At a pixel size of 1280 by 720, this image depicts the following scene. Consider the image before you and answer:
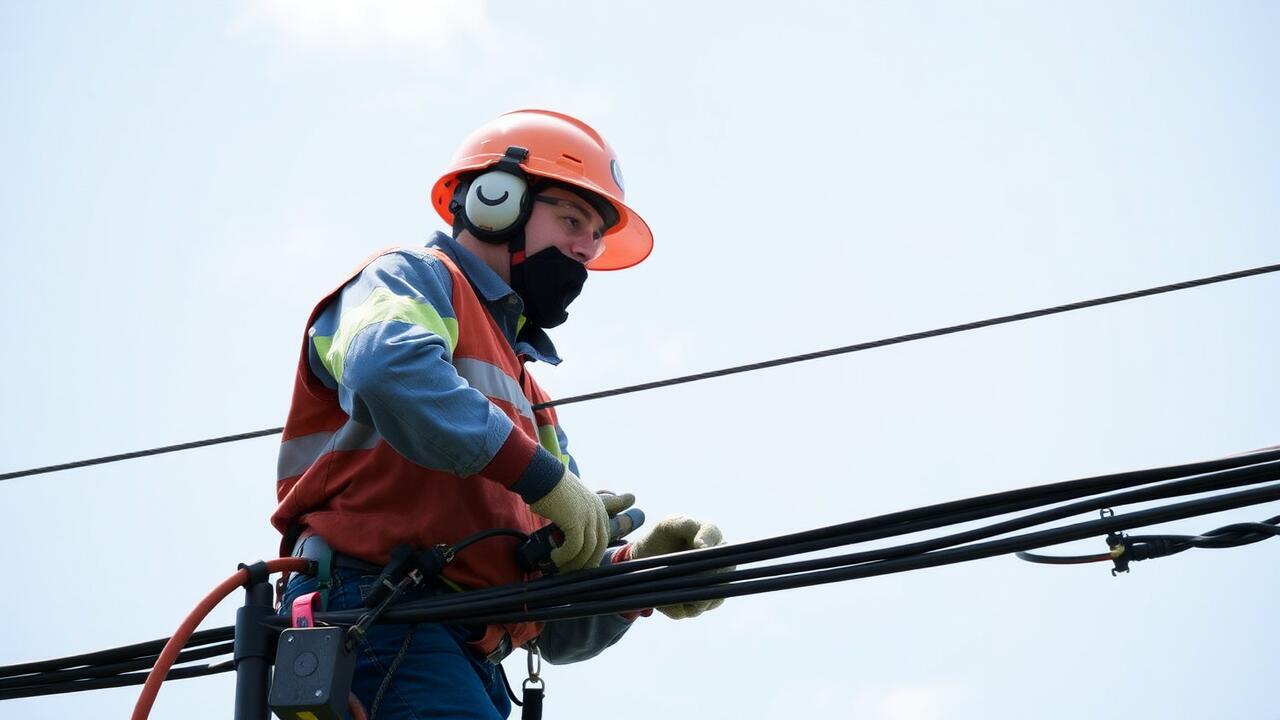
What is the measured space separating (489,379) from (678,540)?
73 cm

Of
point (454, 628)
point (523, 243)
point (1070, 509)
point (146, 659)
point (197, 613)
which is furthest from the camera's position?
point (523, 243)

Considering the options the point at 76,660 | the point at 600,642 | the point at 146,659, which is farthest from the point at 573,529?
the point at 76,660

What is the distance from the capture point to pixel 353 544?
358 cm

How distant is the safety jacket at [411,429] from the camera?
3.36m

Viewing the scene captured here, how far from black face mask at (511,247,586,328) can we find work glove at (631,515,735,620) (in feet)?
2.38

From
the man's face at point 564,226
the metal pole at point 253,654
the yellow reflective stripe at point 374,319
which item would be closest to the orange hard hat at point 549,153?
the man's face at point 564,226

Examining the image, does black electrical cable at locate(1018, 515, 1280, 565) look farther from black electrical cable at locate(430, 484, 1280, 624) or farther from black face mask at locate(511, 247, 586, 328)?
black face mask at locate(511, 247, 586, 328)

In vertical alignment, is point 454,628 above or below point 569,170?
below

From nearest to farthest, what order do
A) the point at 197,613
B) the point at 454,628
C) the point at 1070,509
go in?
the point at 1070,509
the point at 197,613
the point at 454,628

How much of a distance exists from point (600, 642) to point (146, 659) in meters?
1.33

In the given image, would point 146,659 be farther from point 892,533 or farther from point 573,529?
point 892,533

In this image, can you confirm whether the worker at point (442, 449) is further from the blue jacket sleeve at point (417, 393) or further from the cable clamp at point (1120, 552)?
the cable clamp at point (1120, 552)

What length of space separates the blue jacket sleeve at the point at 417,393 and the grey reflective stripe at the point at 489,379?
0.56ft

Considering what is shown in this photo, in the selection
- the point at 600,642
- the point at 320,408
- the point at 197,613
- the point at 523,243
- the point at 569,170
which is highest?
the point at 569,170
